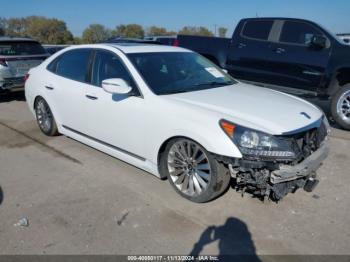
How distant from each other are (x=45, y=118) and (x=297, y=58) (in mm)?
4827

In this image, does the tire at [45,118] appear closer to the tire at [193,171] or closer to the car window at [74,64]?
the car window at [74,64]

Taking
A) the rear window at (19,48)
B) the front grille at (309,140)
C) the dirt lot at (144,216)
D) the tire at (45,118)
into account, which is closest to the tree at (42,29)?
the rear window at (19,48)

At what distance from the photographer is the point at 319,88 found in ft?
21.2

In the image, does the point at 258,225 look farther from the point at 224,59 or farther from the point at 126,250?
the point at 224,59

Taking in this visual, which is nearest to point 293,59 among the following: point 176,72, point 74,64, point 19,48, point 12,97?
point 176,72

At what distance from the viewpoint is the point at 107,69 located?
4.29 metres

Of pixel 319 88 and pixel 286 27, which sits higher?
pixel 286 27

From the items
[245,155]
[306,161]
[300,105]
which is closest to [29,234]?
[245,155]

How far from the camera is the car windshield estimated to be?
3904 millimetres

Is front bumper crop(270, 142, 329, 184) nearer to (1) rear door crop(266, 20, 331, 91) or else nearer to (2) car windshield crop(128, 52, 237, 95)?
(2) car windshield crop(128, 52, 237, 95)

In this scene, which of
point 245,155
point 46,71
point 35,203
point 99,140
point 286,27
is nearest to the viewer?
point 245,155

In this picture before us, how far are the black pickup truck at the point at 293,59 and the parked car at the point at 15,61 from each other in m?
5.04

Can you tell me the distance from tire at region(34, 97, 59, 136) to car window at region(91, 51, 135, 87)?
1480mm

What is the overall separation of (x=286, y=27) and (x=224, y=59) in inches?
62.3
